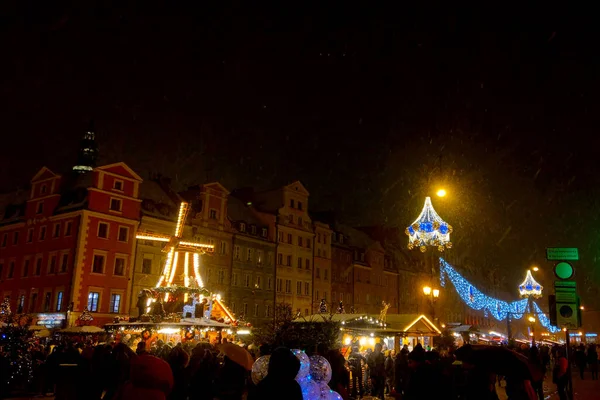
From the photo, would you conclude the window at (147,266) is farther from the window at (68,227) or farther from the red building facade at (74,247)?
the window at (68,227)

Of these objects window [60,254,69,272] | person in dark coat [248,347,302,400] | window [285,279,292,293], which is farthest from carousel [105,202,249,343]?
window [285,279,292,293]

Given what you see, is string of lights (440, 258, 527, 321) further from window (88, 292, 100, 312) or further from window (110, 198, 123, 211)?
window (88, 292, 100, 312)

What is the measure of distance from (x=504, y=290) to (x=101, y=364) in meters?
110

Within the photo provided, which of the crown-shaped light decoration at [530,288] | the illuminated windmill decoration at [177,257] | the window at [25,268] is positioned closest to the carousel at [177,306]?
the illuminated windmill decoration at [177,257]

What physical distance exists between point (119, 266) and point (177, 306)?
15.0 meters

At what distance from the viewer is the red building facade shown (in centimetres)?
3784

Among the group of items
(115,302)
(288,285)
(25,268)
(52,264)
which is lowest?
(115,302)

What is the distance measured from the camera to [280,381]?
15.1 ft

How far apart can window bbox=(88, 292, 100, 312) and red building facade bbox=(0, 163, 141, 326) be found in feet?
0.21

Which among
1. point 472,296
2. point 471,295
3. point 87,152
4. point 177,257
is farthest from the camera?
point 472,296

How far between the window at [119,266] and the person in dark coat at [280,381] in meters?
37.3

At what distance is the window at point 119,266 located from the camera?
3966cm

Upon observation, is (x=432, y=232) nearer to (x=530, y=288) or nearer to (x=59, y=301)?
(x=530, y=288)

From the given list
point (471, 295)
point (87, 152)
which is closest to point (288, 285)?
point (87, 152)
